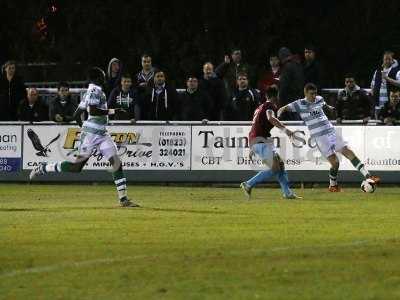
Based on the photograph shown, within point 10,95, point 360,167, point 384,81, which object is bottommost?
point 360,167

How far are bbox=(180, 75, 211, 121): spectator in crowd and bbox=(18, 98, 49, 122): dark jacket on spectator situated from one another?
9.97 feet

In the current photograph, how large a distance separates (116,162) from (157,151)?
7201 millimetres

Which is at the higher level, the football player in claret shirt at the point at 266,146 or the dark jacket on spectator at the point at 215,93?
the dark jacket on spectator at the point at 215,93

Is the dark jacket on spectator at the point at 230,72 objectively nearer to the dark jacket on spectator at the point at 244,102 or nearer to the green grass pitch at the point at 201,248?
the dark jacket on spectator at the point at 244,102

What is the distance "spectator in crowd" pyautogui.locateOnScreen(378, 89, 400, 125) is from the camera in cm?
2719

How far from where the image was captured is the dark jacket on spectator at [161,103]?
2816cm

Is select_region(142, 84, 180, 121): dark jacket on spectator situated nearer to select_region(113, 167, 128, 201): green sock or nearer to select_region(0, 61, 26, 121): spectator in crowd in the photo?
select_region(0, 61, 26, 121): spectator in crowd

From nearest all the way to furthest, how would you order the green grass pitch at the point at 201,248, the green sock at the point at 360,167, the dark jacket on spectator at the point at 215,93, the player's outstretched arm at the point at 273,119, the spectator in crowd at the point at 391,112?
the green grass pitch at the point at 201,248
the player's outstretched arm at the point at 273,119
the green sock at the point at 360,167
the spectator in crowd at the point at 391,112
the dark jacket on spectator at the point at 215,93

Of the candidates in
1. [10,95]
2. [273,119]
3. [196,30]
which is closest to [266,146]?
[273,119]

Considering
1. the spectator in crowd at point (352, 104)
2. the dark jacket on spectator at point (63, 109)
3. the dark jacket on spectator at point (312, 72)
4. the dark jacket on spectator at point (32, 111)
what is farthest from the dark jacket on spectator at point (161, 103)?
the spectator in crowd at point (352, 104)

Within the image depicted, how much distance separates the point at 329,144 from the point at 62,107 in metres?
6.56

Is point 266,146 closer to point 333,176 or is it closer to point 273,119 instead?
point 273,119

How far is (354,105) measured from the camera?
27672 mm

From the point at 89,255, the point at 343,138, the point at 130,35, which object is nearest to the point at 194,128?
the point at 343,138
